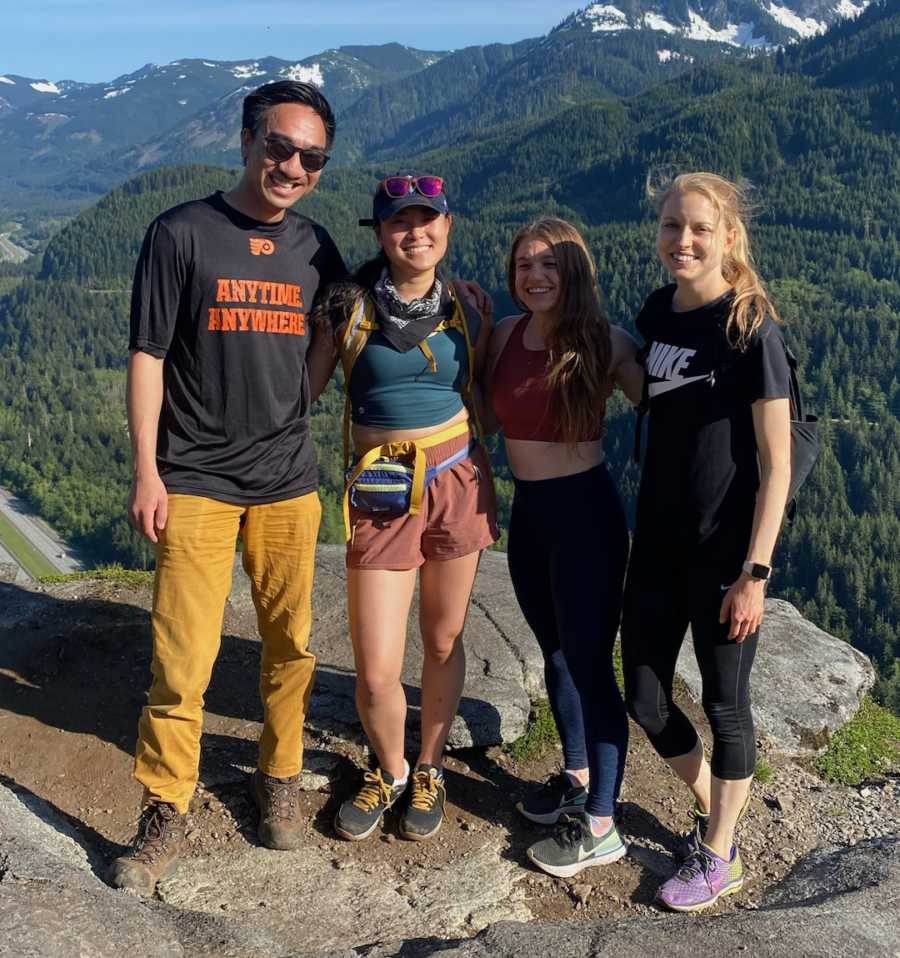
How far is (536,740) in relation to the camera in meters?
6.11

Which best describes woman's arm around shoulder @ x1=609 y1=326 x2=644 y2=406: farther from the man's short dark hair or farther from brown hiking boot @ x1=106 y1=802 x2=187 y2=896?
brown hiking boot @ x1=106 y1=802 x2=187 y2=896

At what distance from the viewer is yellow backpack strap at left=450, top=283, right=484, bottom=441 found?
4.68 m

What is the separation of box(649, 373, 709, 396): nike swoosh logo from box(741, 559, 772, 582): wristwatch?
0.80 meters

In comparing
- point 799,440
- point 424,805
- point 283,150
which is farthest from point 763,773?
point 283,150

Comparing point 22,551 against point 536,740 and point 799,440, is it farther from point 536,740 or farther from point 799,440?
point 799,440

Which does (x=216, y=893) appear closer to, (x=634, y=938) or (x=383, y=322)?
(x=634, y=938)

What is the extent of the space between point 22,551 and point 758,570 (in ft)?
276

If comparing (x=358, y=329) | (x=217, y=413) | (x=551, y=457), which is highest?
(x=358, y=329)

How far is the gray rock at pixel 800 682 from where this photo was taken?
21.3 ft

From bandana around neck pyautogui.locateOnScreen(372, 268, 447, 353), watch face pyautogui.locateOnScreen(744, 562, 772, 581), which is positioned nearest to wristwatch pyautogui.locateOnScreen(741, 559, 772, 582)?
watch face pyautogui.locateOnScreen(744, 562, 772, 581)

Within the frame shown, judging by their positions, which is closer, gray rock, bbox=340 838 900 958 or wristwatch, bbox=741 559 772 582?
gray rock, bbox=340 838 900 958

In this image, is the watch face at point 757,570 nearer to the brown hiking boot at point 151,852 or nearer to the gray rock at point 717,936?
the gray rock at point 717,936

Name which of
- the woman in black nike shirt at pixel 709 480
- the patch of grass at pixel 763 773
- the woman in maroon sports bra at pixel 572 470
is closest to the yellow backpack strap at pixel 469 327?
the woman in maroon sports bra at pixel 572 470

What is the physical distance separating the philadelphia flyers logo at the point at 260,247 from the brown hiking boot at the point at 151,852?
2592 mm
